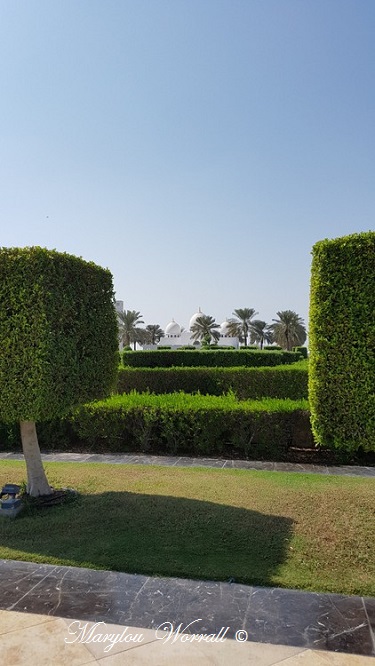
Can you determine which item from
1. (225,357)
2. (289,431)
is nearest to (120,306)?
(225,357)

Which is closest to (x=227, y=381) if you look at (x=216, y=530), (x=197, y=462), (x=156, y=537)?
(x=197, y=462)

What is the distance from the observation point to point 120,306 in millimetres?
71500

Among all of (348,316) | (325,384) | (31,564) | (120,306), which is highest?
(120,306)

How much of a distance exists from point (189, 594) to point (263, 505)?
2589mm

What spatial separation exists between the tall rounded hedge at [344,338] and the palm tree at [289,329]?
5472 centimetres

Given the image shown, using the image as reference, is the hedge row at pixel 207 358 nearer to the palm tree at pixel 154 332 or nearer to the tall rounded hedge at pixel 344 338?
the tall rounded hedge at pixel 344 338

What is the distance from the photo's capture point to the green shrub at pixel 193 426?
10.3 metres

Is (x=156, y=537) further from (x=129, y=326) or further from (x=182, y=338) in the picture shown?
(x=182, y=338)

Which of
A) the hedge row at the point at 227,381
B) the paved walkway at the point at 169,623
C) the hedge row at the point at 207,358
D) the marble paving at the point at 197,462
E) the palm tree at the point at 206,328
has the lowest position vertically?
the marble paving at the point at 197,462

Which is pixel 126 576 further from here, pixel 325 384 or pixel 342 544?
pixel 325 384

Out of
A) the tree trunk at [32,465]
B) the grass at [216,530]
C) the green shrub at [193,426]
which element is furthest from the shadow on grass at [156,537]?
the green shrub at [193,426]

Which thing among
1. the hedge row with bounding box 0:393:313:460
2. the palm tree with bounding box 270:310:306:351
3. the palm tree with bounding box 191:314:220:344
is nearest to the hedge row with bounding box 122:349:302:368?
the hedge row with bounding box 0:393:313:460

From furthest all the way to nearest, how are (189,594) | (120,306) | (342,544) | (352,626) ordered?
(120,306)
(342,544)
(189,594)
(352,626)

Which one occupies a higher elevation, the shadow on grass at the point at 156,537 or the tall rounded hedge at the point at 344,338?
the tall rounded hedge at the point at 344,338
